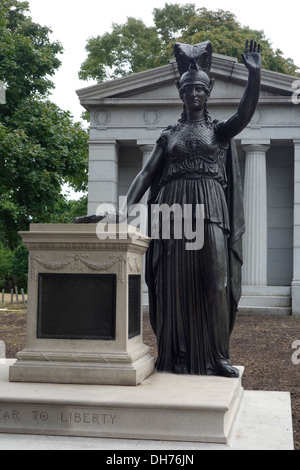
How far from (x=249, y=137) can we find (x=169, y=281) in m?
16.2

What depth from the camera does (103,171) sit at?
882 inches

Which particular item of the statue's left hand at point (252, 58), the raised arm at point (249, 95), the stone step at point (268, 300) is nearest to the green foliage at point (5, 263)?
the stone step at point (268, 300)

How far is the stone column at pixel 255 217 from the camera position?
21.6 m

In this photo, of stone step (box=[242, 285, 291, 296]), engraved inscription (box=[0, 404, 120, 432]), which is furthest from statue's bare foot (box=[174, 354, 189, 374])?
stone step (box=[242, 285, 291, 296])

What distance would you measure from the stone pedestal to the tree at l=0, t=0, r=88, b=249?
1380cm

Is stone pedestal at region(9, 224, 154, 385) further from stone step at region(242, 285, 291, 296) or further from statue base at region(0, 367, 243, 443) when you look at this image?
stone step at region(242, 285, 291, 296)

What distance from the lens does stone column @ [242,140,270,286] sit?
2156cm

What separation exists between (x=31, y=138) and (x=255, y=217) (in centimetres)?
781

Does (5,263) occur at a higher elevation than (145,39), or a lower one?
lower

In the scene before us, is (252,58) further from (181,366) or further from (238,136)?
(238,136)

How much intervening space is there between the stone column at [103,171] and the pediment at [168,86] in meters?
1.47

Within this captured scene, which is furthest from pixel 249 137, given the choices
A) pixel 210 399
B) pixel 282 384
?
pixel 210 399

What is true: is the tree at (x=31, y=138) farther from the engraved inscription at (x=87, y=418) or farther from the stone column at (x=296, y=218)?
the engraved inscription at (x=87, y=418)

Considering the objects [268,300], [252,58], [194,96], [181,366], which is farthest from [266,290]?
[252,58]
